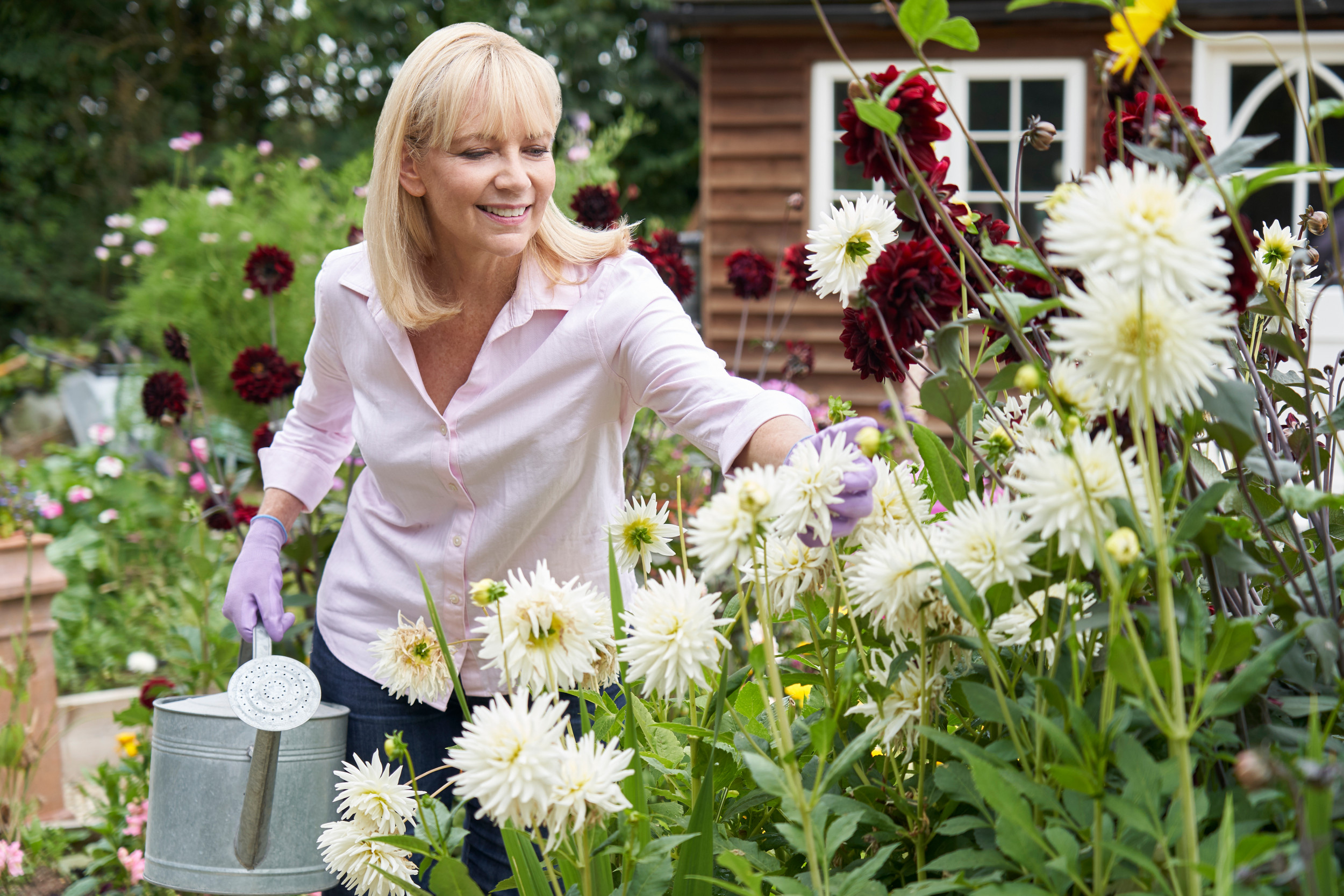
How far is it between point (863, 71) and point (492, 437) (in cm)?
453

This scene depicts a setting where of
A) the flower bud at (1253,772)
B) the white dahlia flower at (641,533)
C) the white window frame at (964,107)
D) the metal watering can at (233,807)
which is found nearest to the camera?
the flower bud at (1253,772)

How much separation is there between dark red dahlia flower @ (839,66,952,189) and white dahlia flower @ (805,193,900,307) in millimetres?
76

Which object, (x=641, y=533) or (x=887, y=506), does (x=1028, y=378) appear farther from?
(x=641, y=533)

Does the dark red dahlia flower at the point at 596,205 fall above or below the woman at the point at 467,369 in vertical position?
above

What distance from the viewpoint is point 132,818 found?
2186 mm

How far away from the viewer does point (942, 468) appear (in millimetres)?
840

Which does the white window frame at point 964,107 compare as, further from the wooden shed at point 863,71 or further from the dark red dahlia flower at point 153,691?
the dark red dahlia flower at point 153,691

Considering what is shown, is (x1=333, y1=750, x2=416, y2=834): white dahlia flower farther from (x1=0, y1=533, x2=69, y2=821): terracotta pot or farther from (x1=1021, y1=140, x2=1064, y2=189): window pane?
(x1=1021, y1=140, x2=1064, y2=189): window pane

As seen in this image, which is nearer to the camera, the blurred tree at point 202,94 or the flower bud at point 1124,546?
the flower bud at point 1124,546

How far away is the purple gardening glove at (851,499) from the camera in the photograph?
758 millimetres

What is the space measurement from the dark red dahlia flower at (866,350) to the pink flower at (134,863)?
1839 mm

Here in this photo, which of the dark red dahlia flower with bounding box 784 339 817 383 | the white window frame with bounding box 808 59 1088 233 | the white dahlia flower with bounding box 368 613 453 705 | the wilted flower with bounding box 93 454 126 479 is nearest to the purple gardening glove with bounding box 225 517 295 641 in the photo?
the white dahlia flower with bounding box 368 613 453 705

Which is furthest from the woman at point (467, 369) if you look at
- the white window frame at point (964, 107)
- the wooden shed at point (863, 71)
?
the white window frame at point (964, 107)

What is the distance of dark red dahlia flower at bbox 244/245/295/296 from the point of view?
2467mm
